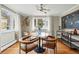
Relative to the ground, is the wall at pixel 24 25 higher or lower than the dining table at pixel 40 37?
higher

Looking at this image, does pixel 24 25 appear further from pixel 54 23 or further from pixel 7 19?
pixel 54 23

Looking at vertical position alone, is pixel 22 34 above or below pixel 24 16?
below

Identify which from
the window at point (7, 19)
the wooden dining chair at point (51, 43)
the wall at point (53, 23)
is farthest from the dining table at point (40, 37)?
the window at point (7, 19)

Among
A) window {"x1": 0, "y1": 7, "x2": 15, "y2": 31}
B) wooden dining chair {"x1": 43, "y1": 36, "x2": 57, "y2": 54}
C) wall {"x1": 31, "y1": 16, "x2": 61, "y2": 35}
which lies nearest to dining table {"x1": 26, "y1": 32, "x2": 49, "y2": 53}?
wooden dining chair {"x1": 43, "y1": 36, "x2": 57, "y2": 54}

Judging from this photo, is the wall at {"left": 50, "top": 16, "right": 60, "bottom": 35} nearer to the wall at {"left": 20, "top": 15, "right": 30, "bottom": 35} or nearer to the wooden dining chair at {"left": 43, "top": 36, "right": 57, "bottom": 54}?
the wooden dining chair at {"left": 43, "top": 36, "right": 57, "bottom": 54}

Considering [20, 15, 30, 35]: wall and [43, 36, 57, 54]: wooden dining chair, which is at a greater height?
[20, 15, 30, 35]: wall

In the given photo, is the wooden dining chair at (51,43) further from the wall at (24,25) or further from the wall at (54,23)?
the wall at (24,25)

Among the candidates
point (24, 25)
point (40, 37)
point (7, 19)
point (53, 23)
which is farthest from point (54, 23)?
Answer: point (7, 19)

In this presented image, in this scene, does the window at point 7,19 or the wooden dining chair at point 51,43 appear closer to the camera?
the wooden dining chair at point 51,43

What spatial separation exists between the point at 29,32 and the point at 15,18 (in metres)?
0.56

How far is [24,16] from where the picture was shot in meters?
2.79
